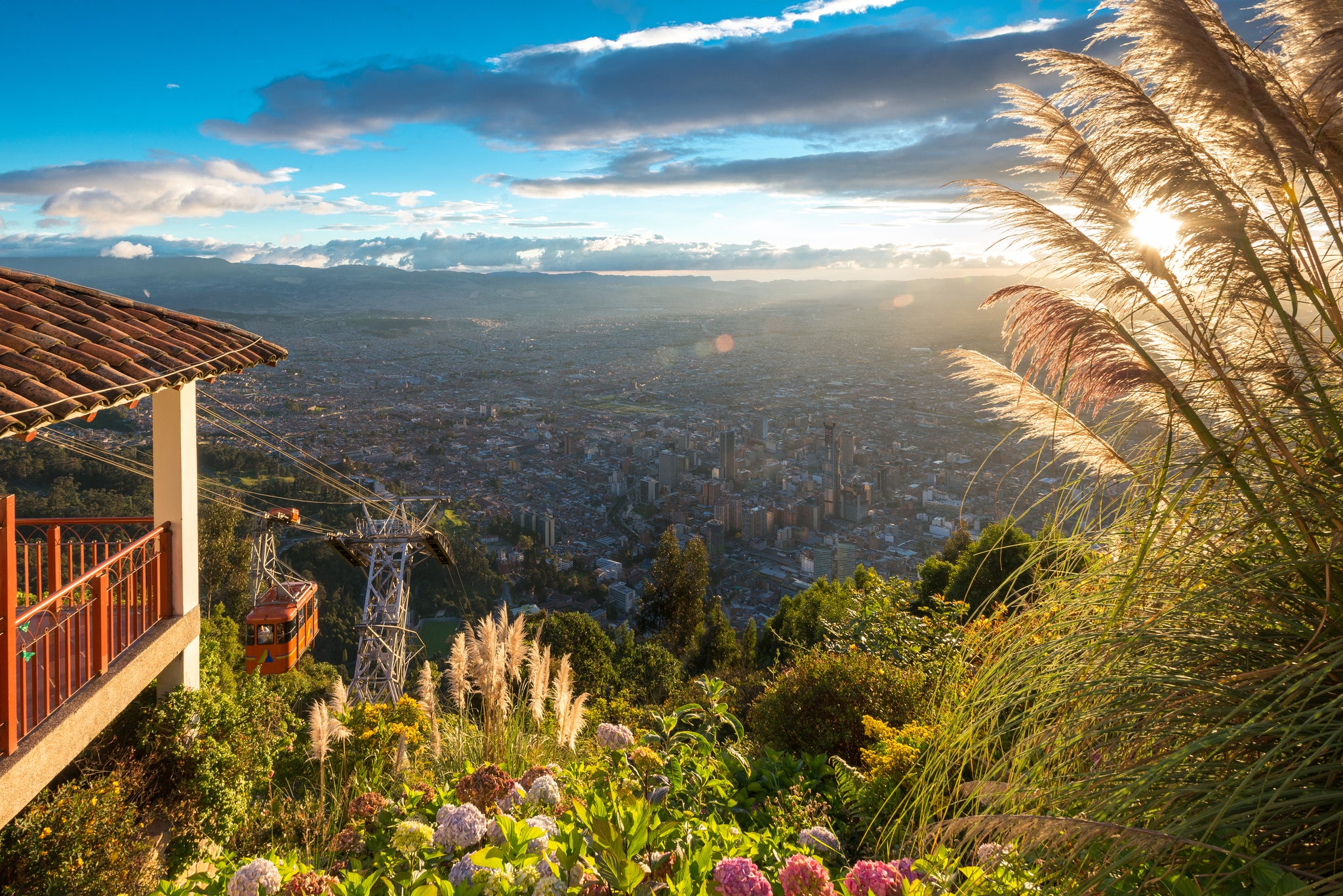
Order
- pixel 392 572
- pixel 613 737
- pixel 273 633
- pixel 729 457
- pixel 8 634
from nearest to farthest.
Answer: pixel 8 634
pixel 613 737
pixel 273 633
pixel 392 572
pixel 729 457

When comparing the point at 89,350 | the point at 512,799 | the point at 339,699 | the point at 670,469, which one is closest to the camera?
the point at 512,799

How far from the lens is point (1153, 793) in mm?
1500

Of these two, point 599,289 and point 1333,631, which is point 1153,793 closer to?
point 1333,631

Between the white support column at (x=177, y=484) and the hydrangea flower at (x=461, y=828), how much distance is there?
3.05m

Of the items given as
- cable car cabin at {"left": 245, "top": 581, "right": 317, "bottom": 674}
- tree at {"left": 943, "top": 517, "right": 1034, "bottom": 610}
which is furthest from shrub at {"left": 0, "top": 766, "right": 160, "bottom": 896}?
tree at {"left": 943, "top": 517, "right": 1034, "bottom": 610}

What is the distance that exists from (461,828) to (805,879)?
0.87 meters

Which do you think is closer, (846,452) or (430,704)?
(430,704)

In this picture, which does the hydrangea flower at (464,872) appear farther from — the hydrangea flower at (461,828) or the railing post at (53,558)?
the railing post at (53,558)

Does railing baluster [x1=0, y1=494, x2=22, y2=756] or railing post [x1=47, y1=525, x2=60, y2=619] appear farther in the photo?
railing post [x1=47, y1=525, x2=60, y2=619]

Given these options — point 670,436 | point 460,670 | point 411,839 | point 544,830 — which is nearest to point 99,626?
point 460,670

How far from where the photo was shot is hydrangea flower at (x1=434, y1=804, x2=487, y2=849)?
1794mm

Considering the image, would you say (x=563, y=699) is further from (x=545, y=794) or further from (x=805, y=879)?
(x=805, y=879)

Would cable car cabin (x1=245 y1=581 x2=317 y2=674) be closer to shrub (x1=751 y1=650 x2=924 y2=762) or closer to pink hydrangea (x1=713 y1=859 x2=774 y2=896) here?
shrub (x1=751 y1=650 x2=924 y2=762)

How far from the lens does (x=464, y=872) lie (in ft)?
5.02
